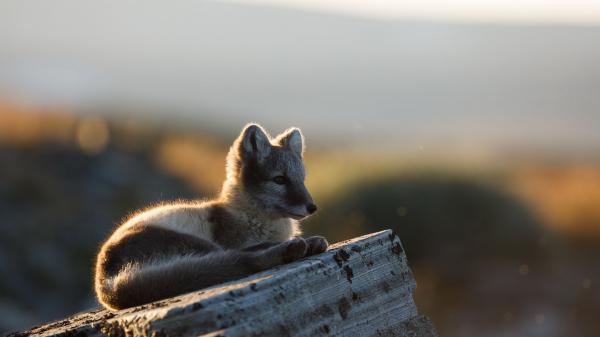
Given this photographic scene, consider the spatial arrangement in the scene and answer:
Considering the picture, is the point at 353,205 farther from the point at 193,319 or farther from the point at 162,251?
the point at 193,319

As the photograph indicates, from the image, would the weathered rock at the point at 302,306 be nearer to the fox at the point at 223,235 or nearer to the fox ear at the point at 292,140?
the fox at the point at 223,235

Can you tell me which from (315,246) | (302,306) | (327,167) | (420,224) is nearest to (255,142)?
(315,246)

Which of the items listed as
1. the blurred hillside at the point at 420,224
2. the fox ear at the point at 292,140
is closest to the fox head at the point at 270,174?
the fox ear at the point at 292,140

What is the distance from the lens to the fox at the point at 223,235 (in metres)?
4.28

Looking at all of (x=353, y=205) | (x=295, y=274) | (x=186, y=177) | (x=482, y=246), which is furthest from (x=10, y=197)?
(x=295, y=274)

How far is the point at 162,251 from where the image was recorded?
4684mm

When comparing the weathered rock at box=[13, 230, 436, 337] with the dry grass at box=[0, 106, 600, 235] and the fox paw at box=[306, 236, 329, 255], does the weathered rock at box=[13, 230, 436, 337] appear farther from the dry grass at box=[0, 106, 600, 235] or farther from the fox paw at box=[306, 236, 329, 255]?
the dry grass at box=[0, 106, 600, 235]

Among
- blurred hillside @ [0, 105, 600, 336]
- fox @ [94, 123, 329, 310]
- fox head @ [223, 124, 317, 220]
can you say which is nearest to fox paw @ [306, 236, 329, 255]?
fox @ [94, 123, 329, 310]

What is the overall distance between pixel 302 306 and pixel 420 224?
1216 cm

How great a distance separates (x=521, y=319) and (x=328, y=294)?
10.9m

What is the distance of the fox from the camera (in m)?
4.28

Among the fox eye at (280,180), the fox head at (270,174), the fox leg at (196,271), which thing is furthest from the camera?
the fox eye at (280,180)

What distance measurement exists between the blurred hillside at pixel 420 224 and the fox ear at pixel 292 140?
6.31m

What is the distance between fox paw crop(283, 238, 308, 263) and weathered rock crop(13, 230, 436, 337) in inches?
3.6
